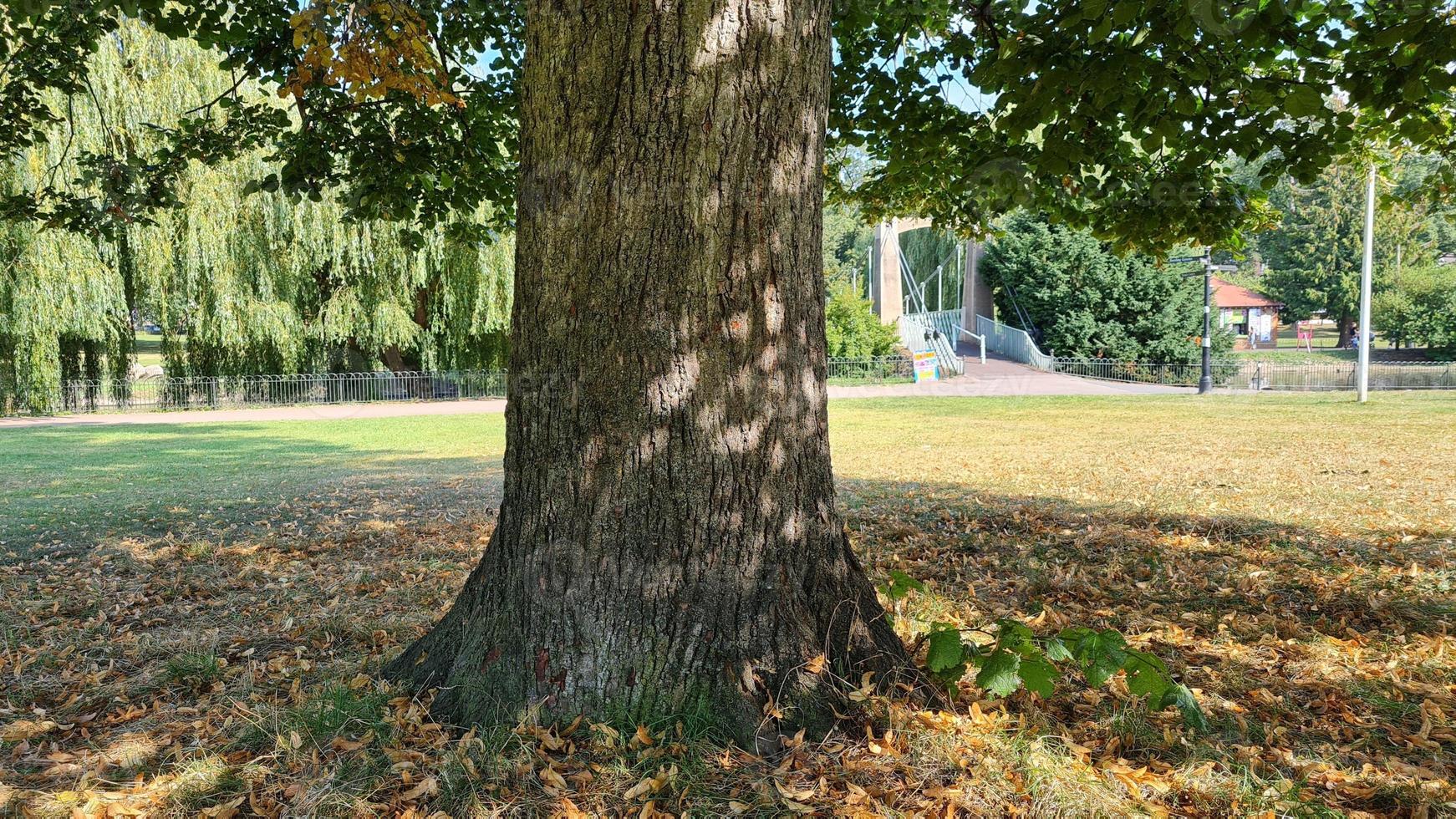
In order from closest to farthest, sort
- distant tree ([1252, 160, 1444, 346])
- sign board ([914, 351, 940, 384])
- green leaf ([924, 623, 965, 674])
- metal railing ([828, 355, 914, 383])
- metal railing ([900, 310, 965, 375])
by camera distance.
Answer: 1. green leaf ([924, 623, 965, 674])
2. sign board ([914, 351, 940, 384])
3. metal railing ([828, 355, 914, 383])
4. metal railing ([900, 310, 965, 375])
5. distant tree ([1252, 160, 1444, 346])

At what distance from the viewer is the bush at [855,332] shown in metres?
35.6

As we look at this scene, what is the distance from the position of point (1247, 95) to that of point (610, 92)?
3.82 metres

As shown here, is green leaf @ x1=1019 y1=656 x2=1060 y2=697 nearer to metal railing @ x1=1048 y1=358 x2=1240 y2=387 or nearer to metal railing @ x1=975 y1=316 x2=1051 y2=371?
metal railing @ x1=1048 y1=358 x2=1240 y2=387

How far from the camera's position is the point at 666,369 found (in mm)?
2758

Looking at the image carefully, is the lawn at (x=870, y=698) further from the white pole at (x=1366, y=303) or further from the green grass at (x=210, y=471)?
the white pole at (x=1366, y=303)

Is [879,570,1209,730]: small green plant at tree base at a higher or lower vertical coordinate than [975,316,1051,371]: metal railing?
lower

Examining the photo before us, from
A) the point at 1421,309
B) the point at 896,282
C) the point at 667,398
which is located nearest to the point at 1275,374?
the point at 896,282

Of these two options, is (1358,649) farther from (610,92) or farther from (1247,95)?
(610,92)

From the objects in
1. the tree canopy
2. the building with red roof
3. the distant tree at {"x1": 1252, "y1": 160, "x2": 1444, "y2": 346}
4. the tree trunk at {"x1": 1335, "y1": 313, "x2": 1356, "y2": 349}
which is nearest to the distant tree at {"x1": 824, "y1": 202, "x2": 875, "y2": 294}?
the building with red roof

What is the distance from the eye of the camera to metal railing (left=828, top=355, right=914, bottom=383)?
34688mm

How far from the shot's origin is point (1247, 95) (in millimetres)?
4805

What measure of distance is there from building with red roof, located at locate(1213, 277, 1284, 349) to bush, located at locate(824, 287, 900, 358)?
124 ft

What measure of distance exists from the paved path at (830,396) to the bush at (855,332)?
269 centimetres

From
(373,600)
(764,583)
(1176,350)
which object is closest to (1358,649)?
(764,583)
